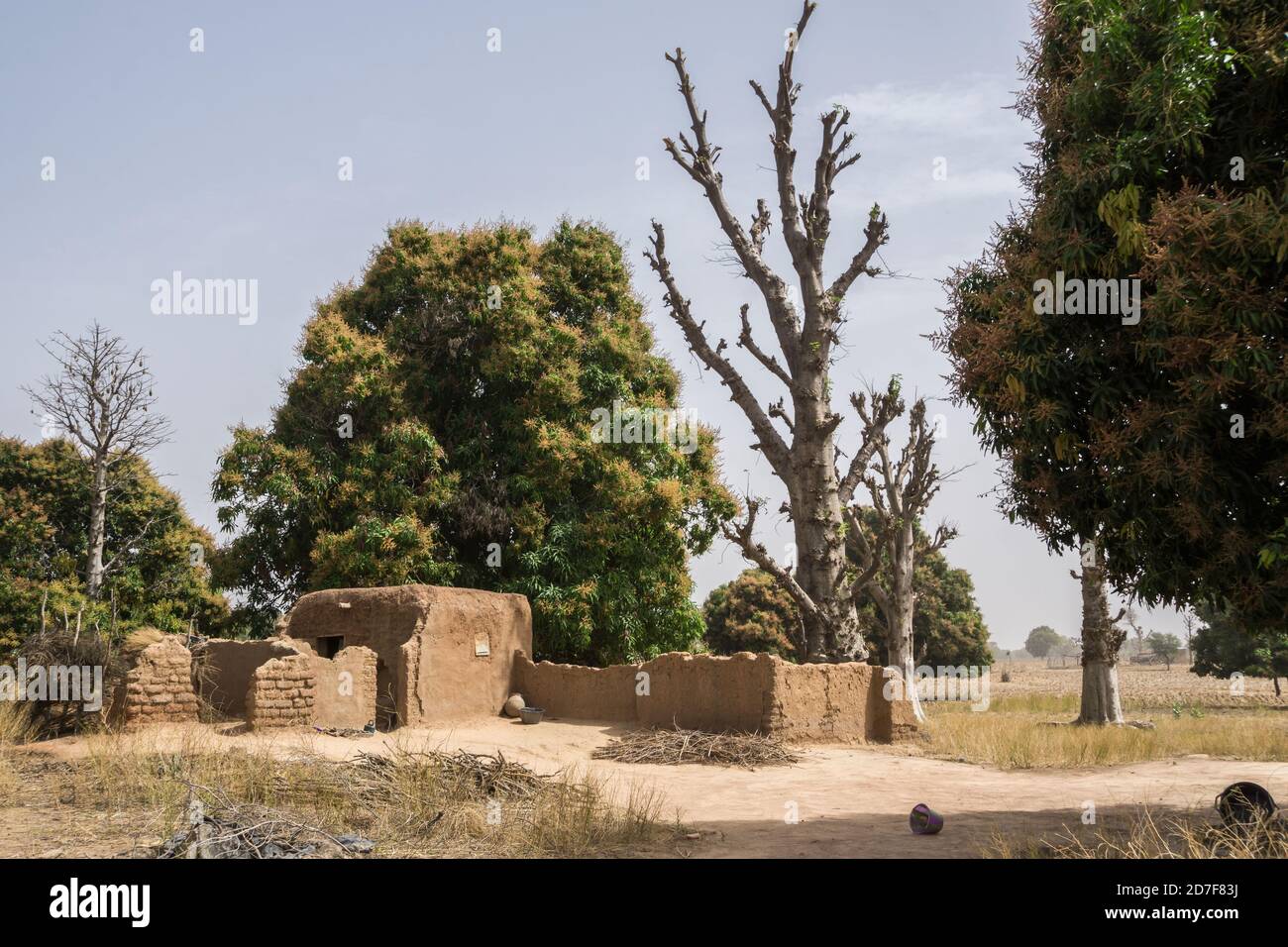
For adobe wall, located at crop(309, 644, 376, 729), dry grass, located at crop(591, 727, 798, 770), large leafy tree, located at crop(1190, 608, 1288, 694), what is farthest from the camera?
large leafy tree, located at crop(1190, 608, 1288, 694)

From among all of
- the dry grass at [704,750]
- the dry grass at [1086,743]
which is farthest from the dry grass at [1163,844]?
the dry grass at [1086,743]

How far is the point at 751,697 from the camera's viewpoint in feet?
51.0

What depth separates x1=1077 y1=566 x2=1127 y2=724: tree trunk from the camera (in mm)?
20484

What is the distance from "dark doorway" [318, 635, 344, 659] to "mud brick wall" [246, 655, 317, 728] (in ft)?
8.29

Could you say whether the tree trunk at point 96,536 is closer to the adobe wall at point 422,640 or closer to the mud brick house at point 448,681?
the mud brick house at point 448,681

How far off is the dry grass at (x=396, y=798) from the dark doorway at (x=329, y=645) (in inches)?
230

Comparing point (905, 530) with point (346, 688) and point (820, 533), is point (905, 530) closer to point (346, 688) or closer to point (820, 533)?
point (820, 533)

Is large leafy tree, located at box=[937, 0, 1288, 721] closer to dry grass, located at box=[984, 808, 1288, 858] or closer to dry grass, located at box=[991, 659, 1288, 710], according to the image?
dry grass, located at box=[984, 808, 1288, 858]

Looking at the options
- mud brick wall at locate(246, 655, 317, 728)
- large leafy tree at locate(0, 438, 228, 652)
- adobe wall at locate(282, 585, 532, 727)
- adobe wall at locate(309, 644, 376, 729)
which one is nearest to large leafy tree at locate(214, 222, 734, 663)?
adobe wall at locate(282, 585, 532, 727)

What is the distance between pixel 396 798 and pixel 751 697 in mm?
7463

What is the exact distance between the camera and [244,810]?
802 cm

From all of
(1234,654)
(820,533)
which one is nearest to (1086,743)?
(820,533)

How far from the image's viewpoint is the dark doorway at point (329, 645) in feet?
56.7
